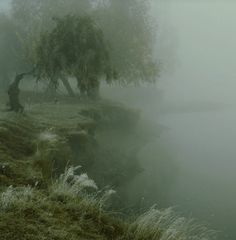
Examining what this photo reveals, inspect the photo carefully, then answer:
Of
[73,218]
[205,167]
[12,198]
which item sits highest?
[12,198]

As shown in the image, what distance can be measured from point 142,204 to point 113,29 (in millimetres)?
26830

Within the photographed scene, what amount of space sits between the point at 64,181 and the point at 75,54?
1773cm

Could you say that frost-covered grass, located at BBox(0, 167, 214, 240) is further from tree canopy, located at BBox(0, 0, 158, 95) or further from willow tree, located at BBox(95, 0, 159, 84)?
willow tree, located at BBox(95, 0, 159, 84)

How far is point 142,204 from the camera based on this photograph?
18.5 metres

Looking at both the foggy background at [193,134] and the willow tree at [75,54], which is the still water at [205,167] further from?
the willow tree at [75,54]

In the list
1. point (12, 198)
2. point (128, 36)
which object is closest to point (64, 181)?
point (12, 198)

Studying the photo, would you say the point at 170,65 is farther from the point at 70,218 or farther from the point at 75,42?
the point at 70,218

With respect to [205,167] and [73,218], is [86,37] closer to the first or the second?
[205,167]

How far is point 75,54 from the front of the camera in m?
28.4

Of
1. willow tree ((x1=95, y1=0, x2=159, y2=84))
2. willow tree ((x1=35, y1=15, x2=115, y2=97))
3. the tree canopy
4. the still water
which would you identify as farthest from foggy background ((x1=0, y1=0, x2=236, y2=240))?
willow tree ((x1=35, y1=15, x2=115, y2=97))

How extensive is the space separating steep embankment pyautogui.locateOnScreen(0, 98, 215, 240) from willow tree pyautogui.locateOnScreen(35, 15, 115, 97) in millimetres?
2509

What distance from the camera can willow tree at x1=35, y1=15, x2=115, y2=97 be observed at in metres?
28.2

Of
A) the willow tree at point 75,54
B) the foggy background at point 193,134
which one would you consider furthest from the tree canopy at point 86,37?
the foggy background at point 193,134

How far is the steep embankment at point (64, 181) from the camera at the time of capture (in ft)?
31.2
